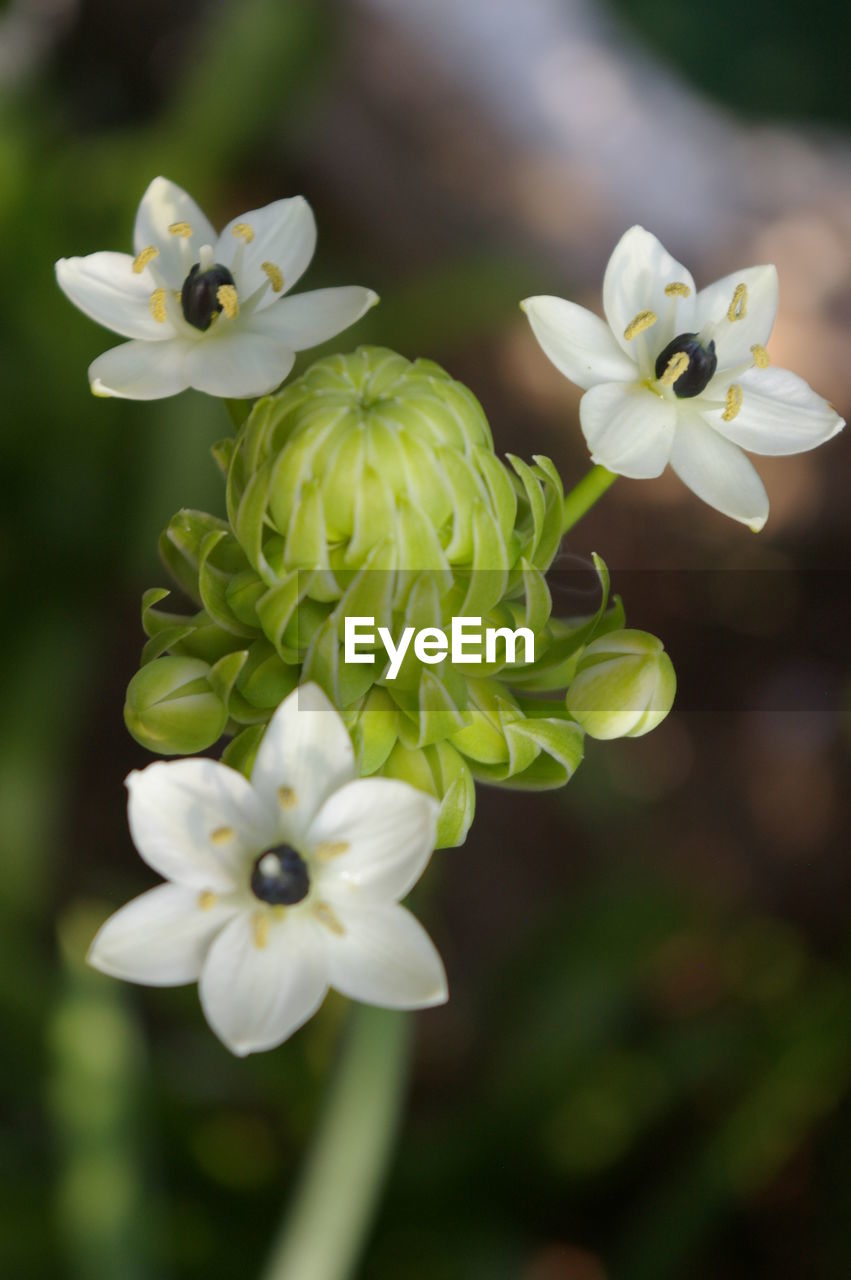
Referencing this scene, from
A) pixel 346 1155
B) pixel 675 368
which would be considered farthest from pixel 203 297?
pixel 346 1155

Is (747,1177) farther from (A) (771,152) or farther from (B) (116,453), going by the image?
(A) (771,152)

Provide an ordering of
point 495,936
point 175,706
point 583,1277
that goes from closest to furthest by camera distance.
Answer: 1. point 175,706
2. point 583,1277
3. point 495,936

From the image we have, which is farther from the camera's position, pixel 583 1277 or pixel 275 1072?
pixel 583 1277

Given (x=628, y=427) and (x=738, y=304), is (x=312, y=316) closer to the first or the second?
A: (x=628, y=427)

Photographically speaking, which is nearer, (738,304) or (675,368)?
(675,368)

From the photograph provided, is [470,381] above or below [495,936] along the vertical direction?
above

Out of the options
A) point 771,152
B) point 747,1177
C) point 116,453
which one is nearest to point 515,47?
point 771,152

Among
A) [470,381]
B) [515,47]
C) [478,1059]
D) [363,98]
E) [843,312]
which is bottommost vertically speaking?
[478,1059]
